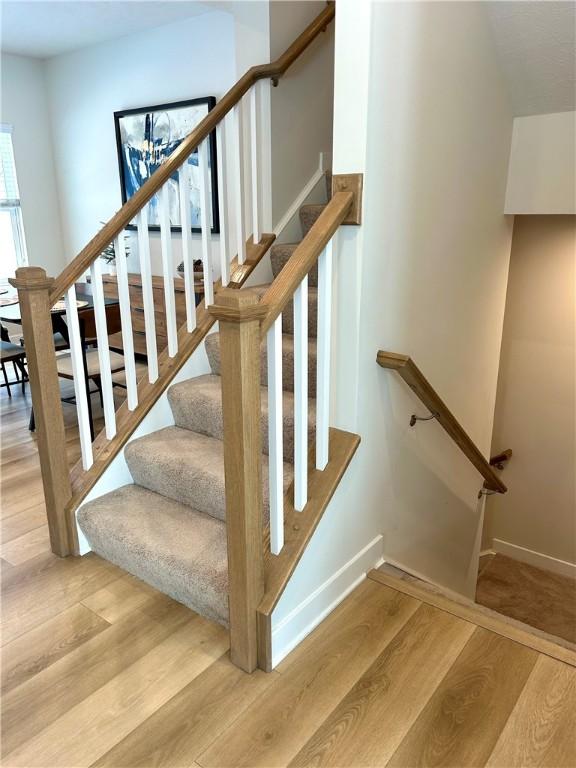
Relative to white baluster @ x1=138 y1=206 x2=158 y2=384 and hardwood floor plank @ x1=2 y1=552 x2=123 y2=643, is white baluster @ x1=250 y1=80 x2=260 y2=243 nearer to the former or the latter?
white baluster @ x1=138 y1=206 x2=158 y2=384

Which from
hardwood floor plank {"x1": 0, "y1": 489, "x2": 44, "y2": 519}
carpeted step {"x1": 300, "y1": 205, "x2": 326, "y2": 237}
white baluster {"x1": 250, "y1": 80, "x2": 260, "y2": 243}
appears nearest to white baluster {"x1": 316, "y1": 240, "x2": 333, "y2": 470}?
white baluster {"x1": 250, "y1": 80, "x2": 260, "y2": 243}

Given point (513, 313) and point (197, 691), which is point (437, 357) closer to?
point (197, 691)

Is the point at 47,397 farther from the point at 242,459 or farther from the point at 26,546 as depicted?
the point at 242,459

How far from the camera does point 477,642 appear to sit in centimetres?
191

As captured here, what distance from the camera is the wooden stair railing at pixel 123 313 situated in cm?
213

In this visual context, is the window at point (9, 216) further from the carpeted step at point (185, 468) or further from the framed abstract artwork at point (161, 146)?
the carpeted step at point (185, 468)

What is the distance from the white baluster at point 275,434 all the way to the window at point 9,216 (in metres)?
4.96

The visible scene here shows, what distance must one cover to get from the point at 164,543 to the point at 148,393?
78 cm

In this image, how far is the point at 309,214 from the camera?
122 inches

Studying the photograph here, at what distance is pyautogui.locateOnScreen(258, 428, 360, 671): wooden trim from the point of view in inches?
68.2

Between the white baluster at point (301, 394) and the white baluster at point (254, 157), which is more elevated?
the white baluster at point (254, 157)

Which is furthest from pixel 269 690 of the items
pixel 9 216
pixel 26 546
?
pixel 9 216

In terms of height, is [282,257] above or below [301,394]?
above

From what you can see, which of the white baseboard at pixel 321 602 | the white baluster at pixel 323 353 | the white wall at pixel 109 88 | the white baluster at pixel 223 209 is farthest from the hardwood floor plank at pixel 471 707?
the white wall at pixel 109 88
